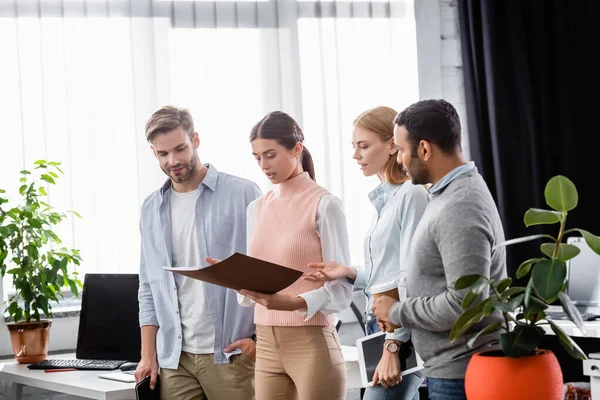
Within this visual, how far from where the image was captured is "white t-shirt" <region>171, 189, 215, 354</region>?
87.7 inches

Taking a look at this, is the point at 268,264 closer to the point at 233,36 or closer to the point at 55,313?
the point at 55,313

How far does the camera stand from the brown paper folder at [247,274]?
1749 mm

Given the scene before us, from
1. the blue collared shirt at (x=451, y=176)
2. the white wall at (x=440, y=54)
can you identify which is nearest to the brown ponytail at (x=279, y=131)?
the blue collared shirt at (x=451, y=176)

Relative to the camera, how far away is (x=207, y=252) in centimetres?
225

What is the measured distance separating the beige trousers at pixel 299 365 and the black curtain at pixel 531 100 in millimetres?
2092

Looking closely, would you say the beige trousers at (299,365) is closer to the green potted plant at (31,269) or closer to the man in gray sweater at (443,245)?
the man in gray sweater at (443,245)

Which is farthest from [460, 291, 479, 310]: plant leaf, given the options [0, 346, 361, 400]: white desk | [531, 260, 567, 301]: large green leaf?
[0, 346, 361, 400]: white desk

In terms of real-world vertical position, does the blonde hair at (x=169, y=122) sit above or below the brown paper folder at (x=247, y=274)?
above

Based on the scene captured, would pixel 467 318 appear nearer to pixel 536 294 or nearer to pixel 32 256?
pixel 536 294

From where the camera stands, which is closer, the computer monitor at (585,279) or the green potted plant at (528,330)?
the green potted plant at (528,330)

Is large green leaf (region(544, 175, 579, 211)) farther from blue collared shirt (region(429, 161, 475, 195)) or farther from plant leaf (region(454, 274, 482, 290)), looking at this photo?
blue collared shirt (region(429, 161, 475, 195))

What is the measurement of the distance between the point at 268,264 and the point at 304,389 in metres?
0.37

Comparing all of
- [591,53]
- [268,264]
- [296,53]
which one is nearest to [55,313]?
[296,53]

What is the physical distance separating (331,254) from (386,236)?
151 millimetres
